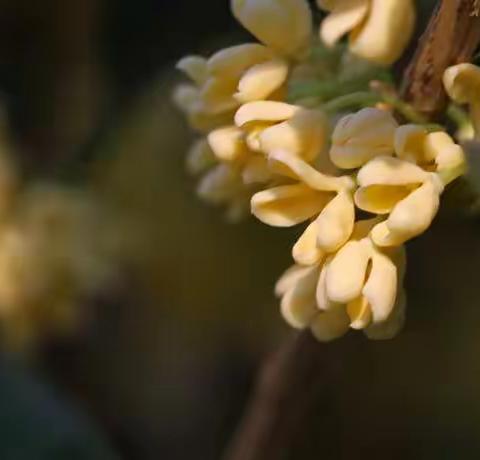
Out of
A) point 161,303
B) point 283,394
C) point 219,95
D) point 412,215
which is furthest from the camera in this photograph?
point 161,303

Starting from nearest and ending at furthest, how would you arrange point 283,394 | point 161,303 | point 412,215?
1. point 412,215
2. point 283,394
3. point 161,303

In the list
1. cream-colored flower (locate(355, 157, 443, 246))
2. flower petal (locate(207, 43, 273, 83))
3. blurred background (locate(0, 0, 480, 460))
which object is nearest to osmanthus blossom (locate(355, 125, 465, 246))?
cream-colored flower (locate(355, 157, 443, 246))

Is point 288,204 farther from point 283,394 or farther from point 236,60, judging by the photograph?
point 283,394

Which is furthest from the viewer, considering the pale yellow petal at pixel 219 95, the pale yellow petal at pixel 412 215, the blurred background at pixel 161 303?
the blurred background at pixel 161 303

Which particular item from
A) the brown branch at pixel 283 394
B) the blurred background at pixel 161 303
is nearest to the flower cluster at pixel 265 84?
the brown branch at pixel 283 394

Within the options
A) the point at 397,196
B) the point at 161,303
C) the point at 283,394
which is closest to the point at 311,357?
the point at 283,394

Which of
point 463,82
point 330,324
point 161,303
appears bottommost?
point 161,303

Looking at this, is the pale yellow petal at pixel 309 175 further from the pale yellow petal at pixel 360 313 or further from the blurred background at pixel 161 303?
the blurred background at pixel 161 303
